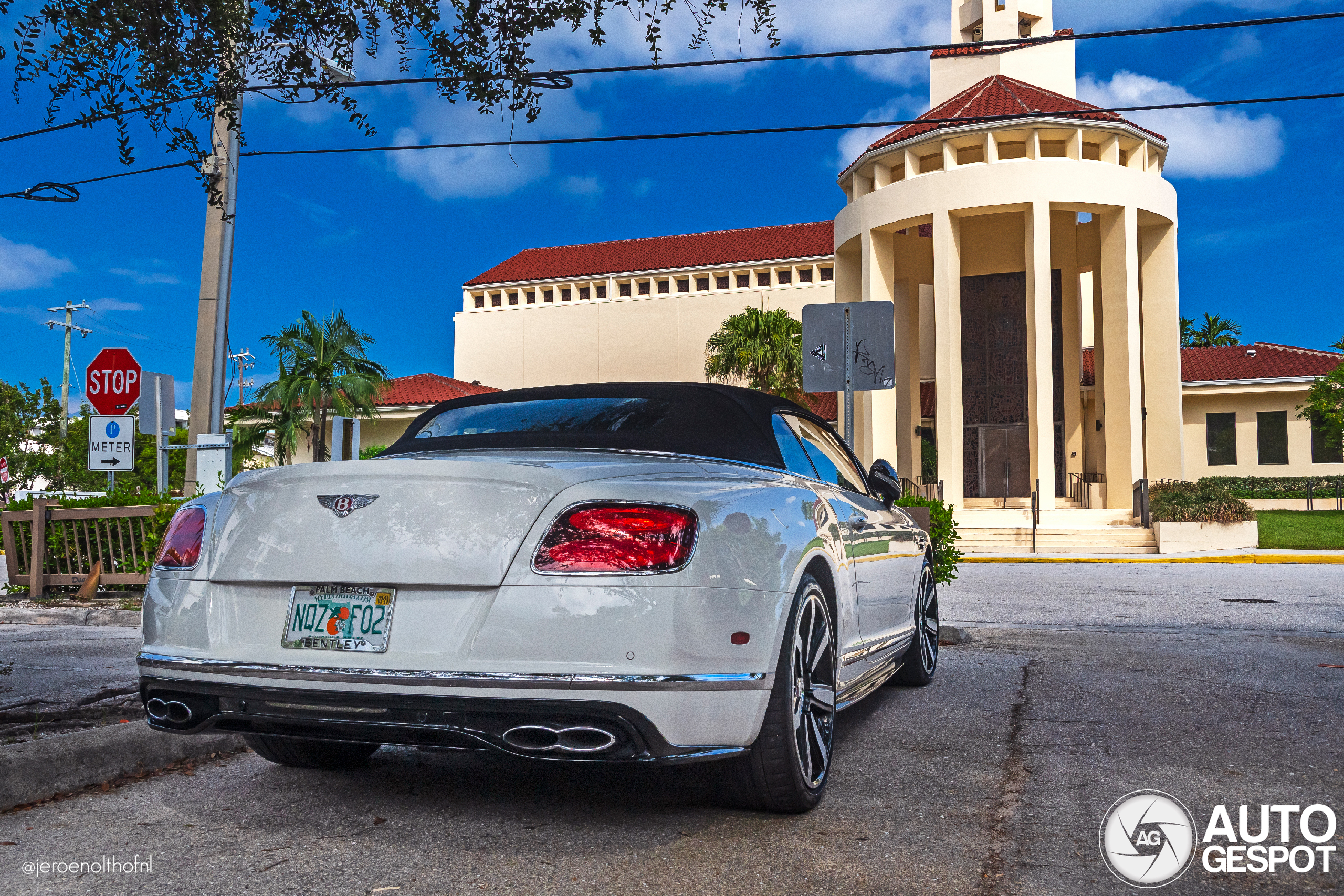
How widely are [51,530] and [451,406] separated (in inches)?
351

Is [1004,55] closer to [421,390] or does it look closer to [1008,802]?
[421,390]

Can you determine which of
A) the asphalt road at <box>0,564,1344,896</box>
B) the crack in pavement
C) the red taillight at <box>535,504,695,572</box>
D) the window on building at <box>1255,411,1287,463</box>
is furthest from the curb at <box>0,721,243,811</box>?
the window on building at <box>1255,411,1287,463</box>

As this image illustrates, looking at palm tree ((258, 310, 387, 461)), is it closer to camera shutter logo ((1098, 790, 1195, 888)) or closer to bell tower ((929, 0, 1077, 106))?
bell tower ((929, 0, 1077, 106))

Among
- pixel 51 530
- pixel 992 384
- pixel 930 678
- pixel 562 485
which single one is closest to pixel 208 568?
pixel 562 485

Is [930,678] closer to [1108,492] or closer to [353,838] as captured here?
[353,838]

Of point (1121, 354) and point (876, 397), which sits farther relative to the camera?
point (876, 397)

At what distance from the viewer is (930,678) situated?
6199 mm

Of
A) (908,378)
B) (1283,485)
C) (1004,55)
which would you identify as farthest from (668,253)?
(1283,485)

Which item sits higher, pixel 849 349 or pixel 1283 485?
pixel 849 349

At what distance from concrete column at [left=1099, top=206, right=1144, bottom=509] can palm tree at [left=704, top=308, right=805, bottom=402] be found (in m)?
15.2

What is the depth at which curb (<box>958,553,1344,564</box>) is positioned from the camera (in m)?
19.1

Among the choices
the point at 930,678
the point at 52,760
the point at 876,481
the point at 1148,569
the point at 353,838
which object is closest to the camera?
the point at 353,838

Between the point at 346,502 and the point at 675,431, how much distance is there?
4.27 ft

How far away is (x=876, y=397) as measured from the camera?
28844 millimetres
